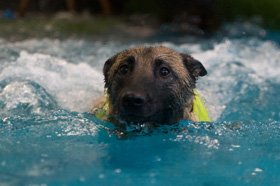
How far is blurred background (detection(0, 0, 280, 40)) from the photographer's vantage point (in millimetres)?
11117

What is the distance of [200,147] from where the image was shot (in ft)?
16.1

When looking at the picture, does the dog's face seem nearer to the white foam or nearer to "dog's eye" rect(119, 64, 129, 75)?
"dog's eye" rect(119, 64, 129, 75)

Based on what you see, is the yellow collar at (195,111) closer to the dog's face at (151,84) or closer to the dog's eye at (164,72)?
the dog's face at (151,84)

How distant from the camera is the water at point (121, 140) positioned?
429 centimetres

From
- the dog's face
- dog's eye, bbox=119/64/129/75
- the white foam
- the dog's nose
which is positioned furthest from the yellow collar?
the white foam

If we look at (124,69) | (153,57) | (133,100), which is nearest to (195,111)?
(153,57)

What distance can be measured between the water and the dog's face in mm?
215

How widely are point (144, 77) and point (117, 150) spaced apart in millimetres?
656

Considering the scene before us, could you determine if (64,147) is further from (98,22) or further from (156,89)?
(98,22)

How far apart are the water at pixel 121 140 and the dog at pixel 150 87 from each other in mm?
172

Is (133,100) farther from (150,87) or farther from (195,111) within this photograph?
(195,111)

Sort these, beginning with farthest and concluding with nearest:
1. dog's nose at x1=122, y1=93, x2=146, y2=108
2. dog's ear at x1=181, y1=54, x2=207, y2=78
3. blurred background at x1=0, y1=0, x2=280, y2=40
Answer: blurred background at x1=0, y1=0, x2=280, y2=40 → dog's ear at x1=181, y1=54, x2=207, y2=78 → dog's nose at x1=122, y1=93, x2=146, y2=108

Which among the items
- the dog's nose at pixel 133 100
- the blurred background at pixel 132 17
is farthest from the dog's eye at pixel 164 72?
the blurred background at pixel 132 17

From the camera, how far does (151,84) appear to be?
4742mm
